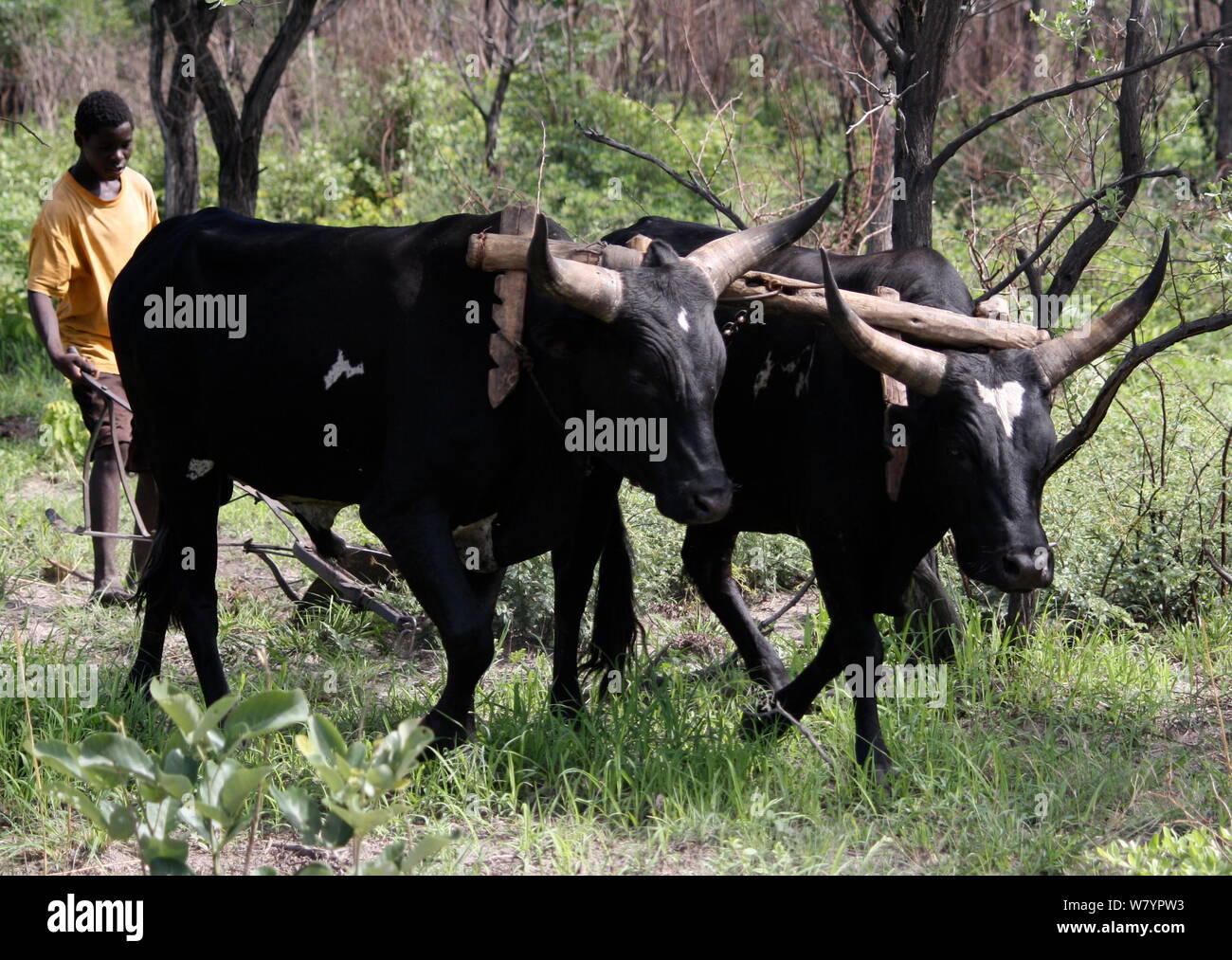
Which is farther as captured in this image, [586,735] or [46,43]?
[46,43]

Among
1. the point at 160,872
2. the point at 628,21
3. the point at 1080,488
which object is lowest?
the point at 160,872

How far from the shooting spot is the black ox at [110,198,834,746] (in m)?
4.10

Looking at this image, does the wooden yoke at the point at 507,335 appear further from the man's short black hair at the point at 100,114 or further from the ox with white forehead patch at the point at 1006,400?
the man's short black hair at the point at 100,114

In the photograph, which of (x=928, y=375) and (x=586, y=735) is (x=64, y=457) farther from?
(x=928, y=375)

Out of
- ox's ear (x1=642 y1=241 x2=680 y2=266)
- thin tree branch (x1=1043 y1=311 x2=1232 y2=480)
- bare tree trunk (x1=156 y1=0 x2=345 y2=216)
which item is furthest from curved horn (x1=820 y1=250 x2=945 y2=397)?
bare tree trunk (x1=156 y1=0 x2=345 y2=216)

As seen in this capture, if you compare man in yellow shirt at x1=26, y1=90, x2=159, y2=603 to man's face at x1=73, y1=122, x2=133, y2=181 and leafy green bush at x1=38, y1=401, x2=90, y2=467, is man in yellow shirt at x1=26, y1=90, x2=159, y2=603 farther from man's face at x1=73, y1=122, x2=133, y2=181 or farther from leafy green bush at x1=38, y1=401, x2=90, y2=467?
leafy green bush at x1=38, y1=401, x2=90, y2=467

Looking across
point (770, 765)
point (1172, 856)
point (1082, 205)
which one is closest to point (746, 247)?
point (1082, 205)

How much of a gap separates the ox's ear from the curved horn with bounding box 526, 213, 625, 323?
0.16m

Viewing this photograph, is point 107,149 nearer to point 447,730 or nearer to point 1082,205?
point 447,730

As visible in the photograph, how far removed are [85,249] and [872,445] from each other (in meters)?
3.62

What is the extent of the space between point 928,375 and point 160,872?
2448 millimetres

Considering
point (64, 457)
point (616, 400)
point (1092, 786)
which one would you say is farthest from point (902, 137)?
point (64, 457)

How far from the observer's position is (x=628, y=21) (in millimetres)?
16438
